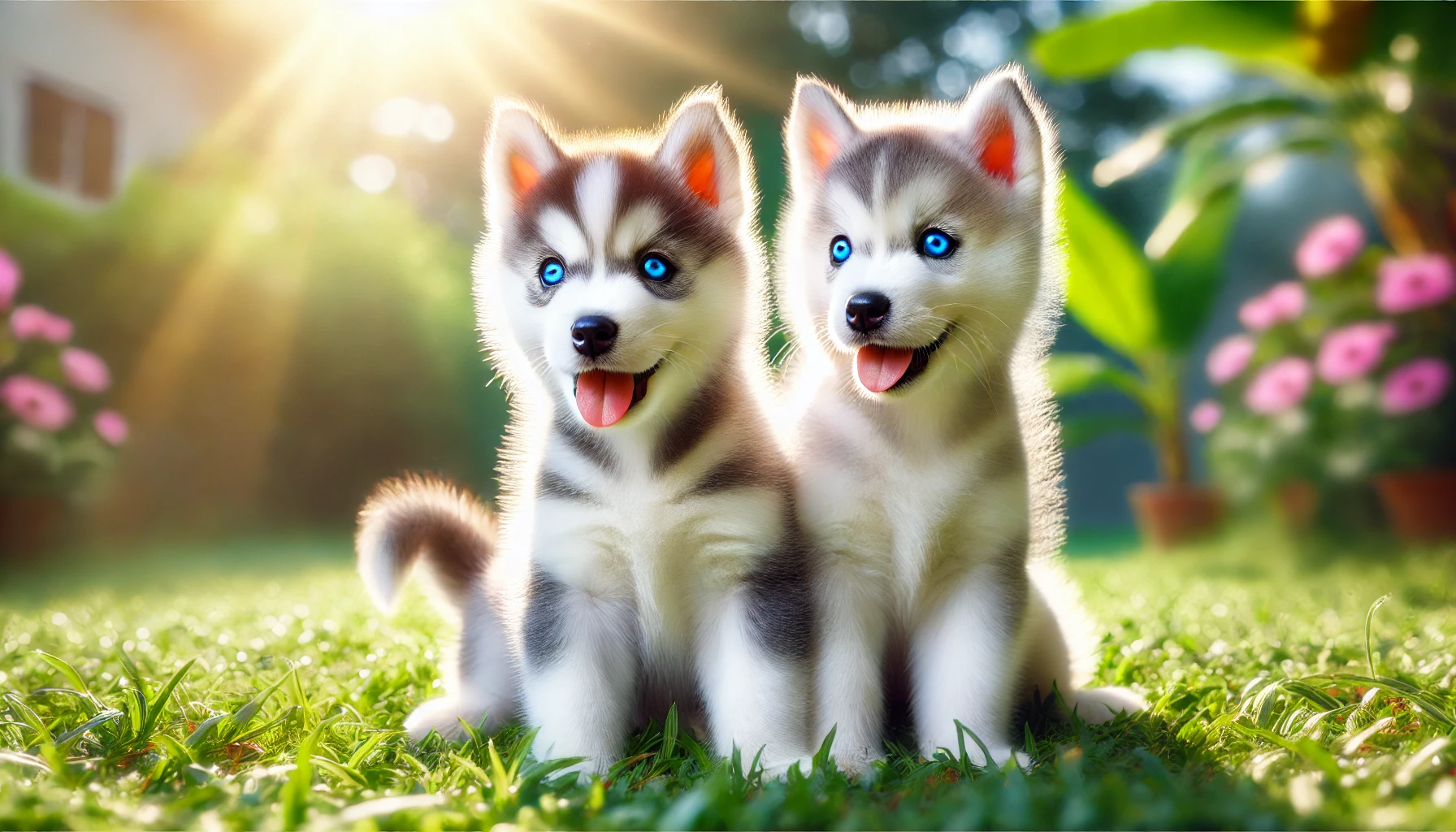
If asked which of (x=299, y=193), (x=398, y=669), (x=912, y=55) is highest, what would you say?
(x=912, y=55)

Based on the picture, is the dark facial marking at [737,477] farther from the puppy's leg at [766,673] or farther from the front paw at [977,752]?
the front paw at [977,752]

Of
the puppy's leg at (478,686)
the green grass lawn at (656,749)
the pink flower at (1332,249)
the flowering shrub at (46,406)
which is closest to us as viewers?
the green grass lawn at (656,749)

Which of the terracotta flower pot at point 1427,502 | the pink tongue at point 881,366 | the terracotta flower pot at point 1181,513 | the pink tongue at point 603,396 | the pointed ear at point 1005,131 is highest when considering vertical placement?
the pointed ear at point 1005,131

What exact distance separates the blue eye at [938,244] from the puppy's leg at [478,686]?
3.77 ft

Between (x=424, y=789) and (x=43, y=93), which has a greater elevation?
(x=43, y=93)

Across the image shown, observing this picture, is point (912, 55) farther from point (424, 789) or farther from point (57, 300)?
point (424, 789)

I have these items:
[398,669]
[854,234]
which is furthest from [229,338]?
[854,234]

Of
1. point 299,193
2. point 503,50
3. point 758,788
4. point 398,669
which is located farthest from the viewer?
point 299,193

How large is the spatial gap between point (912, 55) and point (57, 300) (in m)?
6.39

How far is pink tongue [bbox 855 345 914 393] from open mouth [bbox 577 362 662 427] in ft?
1.19

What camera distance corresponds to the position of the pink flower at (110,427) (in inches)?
215

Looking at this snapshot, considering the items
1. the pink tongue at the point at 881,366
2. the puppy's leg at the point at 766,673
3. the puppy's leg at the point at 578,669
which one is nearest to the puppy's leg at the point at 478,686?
the puppy's leg at the point at 578,669

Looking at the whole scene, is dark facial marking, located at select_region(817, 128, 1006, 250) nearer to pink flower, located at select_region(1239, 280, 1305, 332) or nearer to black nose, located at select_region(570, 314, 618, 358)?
black nose, located at select_region(570, 314, 618, 358)

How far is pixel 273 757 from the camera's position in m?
1.91
